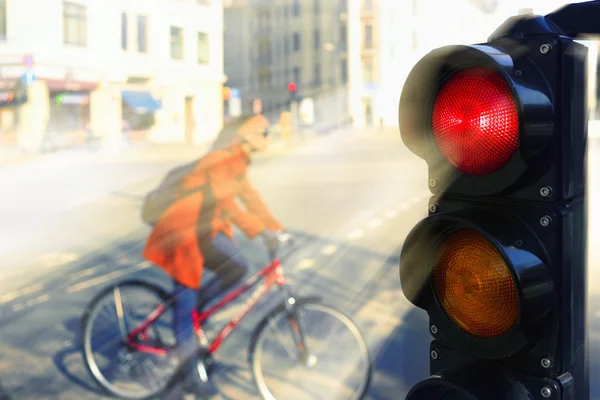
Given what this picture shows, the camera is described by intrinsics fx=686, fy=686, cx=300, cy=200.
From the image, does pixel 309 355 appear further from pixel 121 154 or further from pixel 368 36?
pixel 368 36

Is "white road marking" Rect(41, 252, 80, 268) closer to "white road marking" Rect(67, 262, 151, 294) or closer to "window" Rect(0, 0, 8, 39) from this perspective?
"white road marking" Rect(67, 262, 151, 294)

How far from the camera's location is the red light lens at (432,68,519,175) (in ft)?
1.78

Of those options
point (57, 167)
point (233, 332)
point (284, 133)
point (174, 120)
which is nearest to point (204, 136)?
point (174, 120)

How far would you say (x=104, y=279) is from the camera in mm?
2426

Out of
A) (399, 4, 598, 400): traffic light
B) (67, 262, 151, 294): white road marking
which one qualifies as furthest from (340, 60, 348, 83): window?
(399, 4, 598, 400): traffic light

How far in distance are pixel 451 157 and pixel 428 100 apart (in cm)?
6

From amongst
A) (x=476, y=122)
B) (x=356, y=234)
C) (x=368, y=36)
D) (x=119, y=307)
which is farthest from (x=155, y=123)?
(x=476, y=122)

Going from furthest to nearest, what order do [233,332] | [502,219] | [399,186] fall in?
[399,186] → [233,332] → [502,219]

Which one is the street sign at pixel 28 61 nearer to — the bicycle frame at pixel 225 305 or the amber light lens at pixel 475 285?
the bicycle frame at pixel 225 305

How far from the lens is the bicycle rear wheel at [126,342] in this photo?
2.20m

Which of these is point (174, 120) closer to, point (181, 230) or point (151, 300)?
point (181, 230)

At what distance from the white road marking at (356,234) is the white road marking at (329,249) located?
0.32ft

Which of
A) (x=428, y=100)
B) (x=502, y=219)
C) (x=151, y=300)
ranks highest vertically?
(x=428, y=100)

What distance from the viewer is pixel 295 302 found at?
2164 mm
